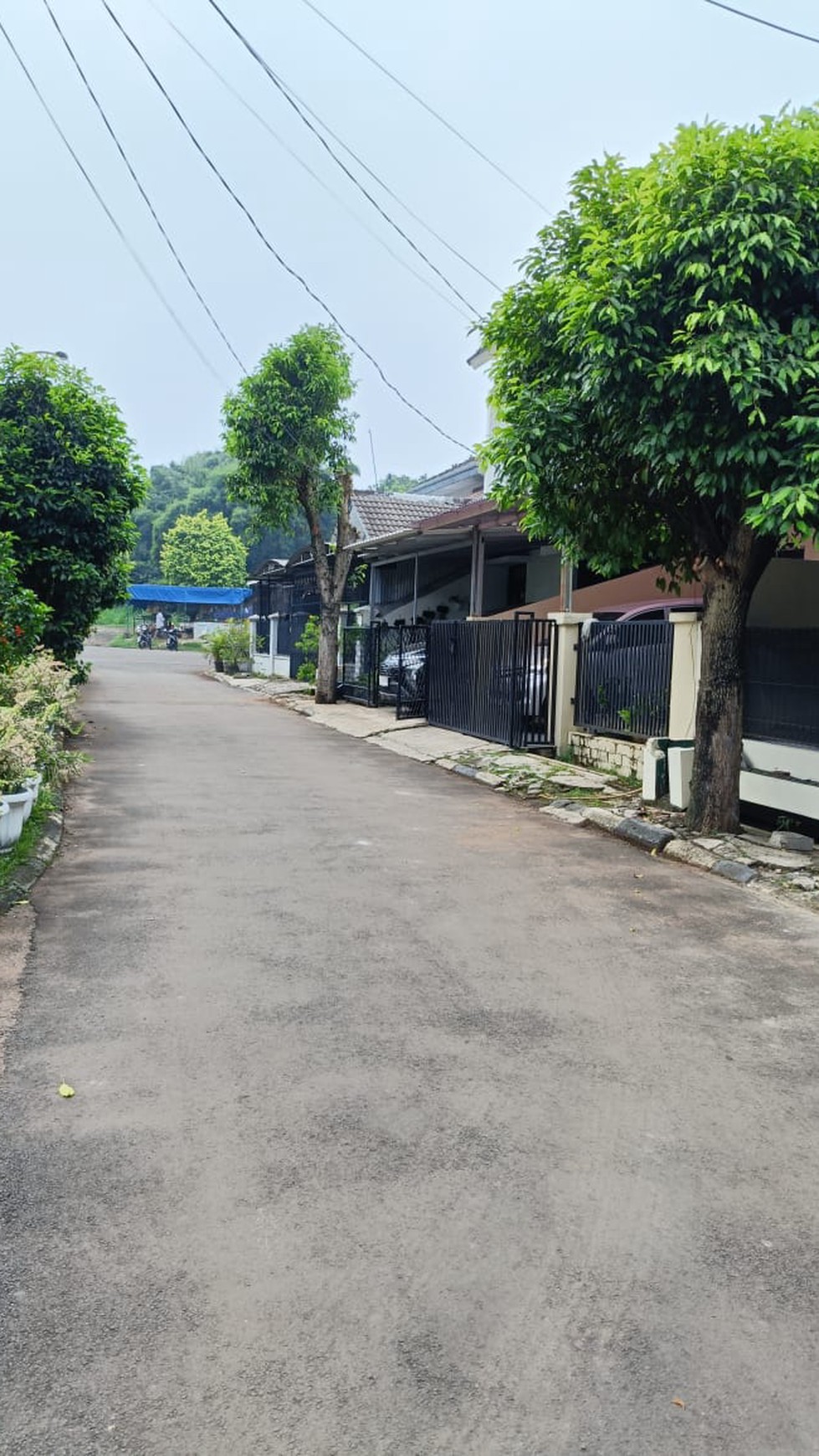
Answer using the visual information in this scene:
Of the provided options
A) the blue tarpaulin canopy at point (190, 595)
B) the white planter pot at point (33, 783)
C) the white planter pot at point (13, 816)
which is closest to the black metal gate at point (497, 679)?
the white planter pot at point (33, 783)

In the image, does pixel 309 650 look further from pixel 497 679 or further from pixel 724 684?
pixel 724 684

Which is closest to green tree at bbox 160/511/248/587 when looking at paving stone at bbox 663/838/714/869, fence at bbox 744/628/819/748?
fence at bbox 744/628/819/748

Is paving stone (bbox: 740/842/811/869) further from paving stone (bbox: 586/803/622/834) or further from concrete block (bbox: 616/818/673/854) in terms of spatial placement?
paving stone (bbox: 586/803/622/834)

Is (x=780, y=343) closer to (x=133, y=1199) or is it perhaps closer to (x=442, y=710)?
(x=133, y=1199)

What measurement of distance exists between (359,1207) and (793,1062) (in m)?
2.11

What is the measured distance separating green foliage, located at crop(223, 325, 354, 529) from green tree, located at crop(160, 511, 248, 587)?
50.3 metres

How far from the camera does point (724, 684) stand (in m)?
8.72

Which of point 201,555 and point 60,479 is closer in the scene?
point 60,479

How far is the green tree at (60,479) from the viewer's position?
1301cm

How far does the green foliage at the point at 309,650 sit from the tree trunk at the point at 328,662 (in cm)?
462

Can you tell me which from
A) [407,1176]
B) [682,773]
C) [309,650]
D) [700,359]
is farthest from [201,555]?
[407,1176]

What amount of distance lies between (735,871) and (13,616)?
263 inches

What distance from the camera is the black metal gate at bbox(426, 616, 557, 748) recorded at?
14016 millimetres

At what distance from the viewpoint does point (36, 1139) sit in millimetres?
3549
